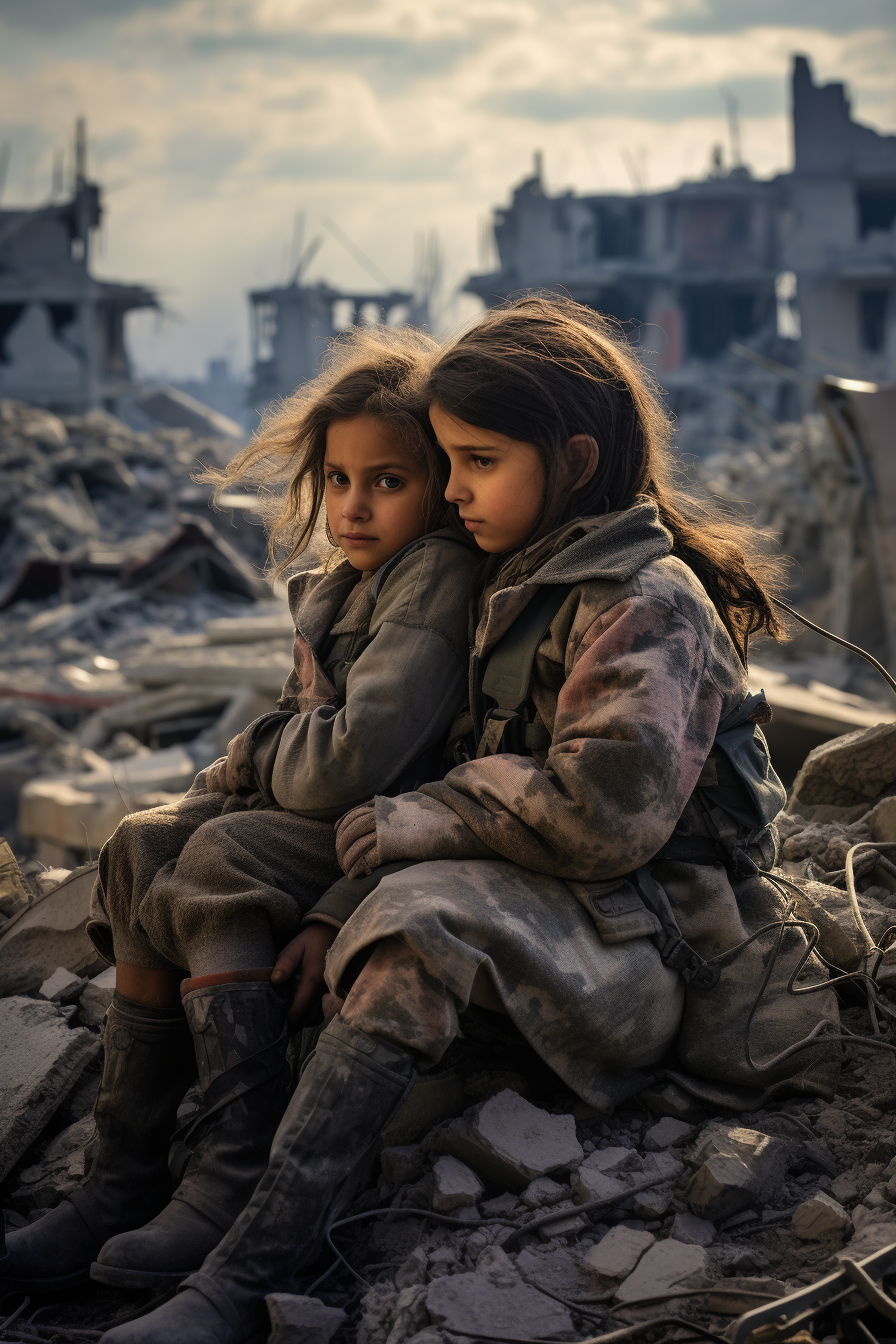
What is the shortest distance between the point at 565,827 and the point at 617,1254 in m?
0.65

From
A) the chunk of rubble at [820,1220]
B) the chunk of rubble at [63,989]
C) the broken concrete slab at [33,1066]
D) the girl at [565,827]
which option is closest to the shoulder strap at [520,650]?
the girl at [565,827]

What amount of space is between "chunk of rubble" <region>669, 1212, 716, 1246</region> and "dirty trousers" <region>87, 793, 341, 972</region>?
797 mm

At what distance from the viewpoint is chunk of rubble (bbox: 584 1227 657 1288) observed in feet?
5.67

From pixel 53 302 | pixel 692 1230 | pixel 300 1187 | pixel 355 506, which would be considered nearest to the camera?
pixel 300 1187

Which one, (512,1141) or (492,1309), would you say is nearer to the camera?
(492,1309)

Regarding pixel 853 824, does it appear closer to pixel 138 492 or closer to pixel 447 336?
pixel 447 336

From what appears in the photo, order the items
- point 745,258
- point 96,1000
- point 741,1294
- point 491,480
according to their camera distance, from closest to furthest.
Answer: point 741,1294, point 491,480, point 96,1000, point 745,258

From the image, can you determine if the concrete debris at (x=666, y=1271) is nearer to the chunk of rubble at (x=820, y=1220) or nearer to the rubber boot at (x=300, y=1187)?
the chunk of rubble at (x=820, y=1220)

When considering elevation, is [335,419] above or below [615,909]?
above

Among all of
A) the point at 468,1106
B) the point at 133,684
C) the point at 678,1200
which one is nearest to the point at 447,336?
the point at 468,1106

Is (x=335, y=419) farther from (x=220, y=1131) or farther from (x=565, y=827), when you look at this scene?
(x=220, y=1131)

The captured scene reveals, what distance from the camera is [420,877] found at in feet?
6.14

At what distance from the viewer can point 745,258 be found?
34656 millimetres

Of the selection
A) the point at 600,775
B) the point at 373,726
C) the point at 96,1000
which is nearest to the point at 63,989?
the point at 96,1000
